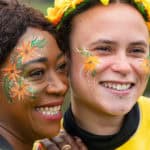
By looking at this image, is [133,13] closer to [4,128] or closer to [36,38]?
[36,38]

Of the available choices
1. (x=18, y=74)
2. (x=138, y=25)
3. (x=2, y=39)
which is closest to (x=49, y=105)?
(x=18, y=74)

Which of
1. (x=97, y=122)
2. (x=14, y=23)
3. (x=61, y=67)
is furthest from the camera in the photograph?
(x=97, y=122)

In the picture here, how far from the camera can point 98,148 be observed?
401cm

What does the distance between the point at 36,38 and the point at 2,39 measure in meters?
0.21

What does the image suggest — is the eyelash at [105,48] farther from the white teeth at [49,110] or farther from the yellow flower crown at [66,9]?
the white teeth at [49,110]

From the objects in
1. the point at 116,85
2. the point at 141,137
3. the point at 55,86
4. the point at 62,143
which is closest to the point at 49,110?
the point at 55,86

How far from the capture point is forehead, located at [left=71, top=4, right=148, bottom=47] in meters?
3.77

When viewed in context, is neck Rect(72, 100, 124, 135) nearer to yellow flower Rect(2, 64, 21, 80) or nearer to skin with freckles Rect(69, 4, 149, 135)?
skin with freckles Rect(69, 4, 149, 135)

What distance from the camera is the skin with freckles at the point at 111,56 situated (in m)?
3.76

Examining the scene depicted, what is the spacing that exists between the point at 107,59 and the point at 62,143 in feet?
1.98

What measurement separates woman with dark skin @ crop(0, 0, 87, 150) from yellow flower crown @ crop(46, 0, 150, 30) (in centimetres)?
29

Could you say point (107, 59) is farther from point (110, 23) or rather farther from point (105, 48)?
point (110, 23)

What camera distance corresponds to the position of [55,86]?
3561 millimetres

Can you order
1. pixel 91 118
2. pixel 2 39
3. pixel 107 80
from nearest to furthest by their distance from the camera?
1. pixel 2 39
2. pixel 107 80
3. pixel 91 118
